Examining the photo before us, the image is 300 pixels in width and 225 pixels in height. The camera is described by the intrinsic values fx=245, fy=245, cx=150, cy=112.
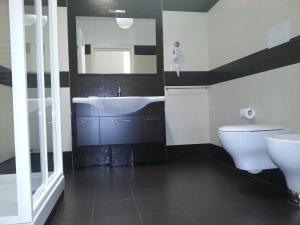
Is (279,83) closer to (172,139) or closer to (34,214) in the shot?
(172,139)

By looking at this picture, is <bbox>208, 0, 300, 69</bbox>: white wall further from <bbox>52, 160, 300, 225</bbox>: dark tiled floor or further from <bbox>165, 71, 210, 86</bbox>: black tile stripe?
<bbox>52, 160, 300, 225</bbox>: dark tiled floor

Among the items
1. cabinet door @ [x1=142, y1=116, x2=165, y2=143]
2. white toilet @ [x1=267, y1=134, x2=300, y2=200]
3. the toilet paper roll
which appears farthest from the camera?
cabinet door @ [x1=142, y1=116, x2=165, y2=143]

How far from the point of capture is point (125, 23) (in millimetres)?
2934

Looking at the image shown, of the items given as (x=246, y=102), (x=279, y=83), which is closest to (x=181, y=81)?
(x=246, y=102)

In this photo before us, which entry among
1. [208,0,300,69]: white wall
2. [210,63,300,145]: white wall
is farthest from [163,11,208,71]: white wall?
[210,63,300,145]: white wall

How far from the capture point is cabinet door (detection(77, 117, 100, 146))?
263 centimetres

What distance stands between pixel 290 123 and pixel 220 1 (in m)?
1.66

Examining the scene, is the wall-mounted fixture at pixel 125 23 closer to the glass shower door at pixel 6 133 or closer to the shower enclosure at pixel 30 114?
the shower enclosure at pixel 30 114

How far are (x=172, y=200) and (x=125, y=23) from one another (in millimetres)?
2124

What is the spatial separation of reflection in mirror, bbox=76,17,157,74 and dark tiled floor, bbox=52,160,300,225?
1209mm

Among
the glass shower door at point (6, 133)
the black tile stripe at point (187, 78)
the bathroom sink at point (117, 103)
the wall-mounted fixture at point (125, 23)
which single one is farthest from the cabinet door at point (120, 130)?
the wall-mounted fixture at point (125, 23)

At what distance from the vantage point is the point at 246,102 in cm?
228

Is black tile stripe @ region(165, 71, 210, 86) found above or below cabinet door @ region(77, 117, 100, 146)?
above

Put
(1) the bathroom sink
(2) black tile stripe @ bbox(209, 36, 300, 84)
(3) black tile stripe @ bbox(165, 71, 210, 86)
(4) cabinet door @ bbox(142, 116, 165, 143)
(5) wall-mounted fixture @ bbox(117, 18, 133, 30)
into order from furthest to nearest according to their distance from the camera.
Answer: (3) black tile stripe @ bbox(165, 71, 210, 86), (5) wall-mounted fixture @ bbox(117, 18, 133, 30), (4) cabinet door @ bbox(142, 116, 165, 143), (1) the bathroom sink, (2) black tile stripe @ bbox(209, 36, 300, 84)
